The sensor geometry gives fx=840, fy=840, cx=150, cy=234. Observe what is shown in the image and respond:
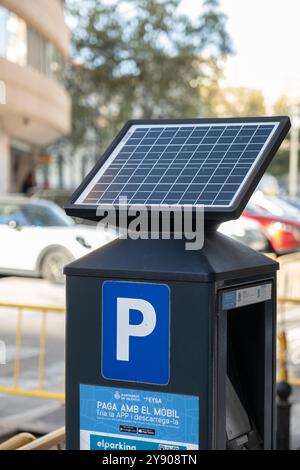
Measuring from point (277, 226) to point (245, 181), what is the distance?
582 inches

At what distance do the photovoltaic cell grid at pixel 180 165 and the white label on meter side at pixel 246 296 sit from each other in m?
0.32

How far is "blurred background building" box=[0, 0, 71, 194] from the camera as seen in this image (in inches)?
1005

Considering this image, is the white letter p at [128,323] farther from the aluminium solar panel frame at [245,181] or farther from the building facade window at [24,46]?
the building facade window at [24,46]

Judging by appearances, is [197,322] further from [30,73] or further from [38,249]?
[30,73]

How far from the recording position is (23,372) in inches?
330

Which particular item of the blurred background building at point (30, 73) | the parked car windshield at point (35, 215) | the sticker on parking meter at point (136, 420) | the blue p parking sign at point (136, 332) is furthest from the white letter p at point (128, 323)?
the blurred background building at point (30, 73)

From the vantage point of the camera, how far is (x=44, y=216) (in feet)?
43.1

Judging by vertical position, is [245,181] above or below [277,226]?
above

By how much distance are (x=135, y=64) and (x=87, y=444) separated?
38.7 metres

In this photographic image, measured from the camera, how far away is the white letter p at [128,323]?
9.16ft

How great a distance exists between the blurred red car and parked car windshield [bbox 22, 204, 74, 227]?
4.44 m

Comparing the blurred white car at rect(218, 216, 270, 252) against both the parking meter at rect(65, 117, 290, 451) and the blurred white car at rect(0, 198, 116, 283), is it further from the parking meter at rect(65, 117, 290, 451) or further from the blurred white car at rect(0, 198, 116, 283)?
the parking meter at rect(65, 117, 290, 451)

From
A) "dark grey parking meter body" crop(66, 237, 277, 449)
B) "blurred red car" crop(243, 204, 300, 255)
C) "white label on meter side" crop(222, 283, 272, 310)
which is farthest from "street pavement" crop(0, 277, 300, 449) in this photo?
"blurred red car" crop(243, 204, 300, 255)

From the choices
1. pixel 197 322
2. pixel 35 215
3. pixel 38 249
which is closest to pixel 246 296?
pixel 197 322
